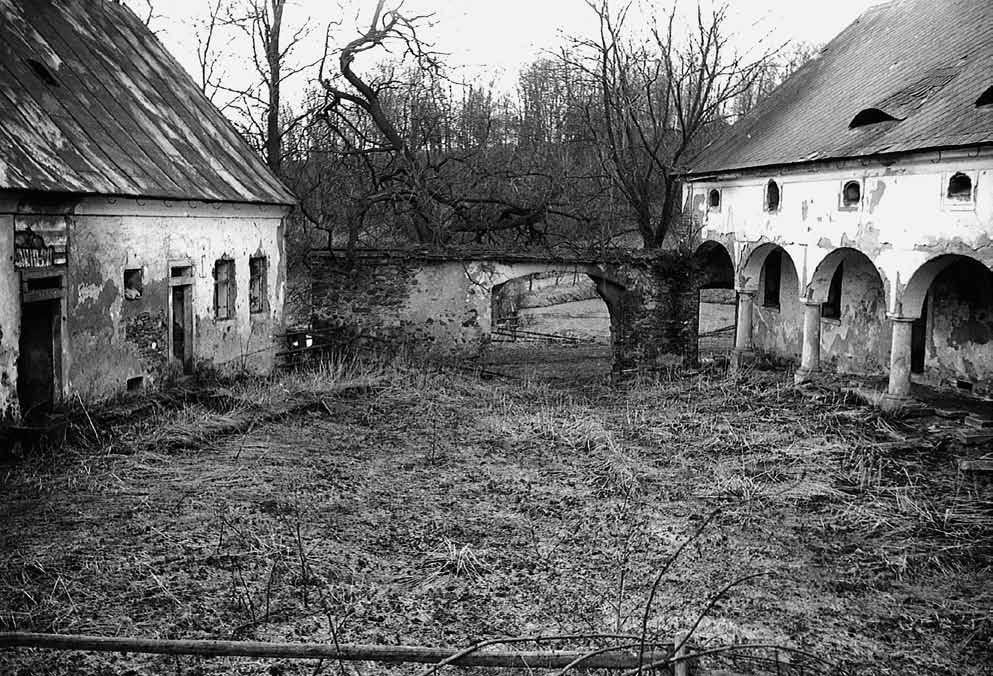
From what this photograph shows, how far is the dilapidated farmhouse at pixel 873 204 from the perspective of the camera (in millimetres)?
15531

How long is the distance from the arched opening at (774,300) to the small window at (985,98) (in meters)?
6.47

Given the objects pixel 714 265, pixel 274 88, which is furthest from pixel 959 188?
pixel 274 88

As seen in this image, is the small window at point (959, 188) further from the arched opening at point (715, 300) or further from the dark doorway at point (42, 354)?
the dark doorway at point (42, 354)

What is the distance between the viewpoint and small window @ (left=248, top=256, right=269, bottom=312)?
62.5 ft

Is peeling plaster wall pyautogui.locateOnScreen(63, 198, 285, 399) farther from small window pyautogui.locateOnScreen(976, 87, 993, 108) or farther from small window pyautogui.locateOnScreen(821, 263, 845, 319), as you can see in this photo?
small window pyautogui.locateOnScreen(976, 87, 993, 108)

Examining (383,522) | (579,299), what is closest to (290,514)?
(383,522)

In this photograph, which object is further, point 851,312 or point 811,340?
point 851,312

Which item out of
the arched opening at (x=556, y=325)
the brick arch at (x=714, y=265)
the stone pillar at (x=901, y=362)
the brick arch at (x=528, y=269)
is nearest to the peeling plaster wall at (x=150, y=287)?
the brick arch at (x=528, y=269)

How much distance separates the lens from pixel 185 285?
16188 mm

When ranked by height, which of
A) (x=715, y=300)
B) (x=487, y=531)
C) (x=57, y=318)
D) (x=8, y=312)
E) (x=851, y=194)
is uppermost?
(x=851, y=194)

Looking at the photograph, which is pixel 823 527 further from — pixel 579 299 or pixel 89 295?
pixel 579 299

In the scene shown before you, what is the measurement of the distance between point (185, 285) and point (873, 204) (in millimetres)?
12119

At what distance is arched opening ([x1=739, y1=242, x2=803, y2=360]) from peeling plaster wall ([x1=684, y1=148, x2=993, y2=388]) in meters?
0.05

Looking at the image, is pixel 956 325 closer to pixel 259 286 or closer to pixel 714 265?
pixel 714 265
